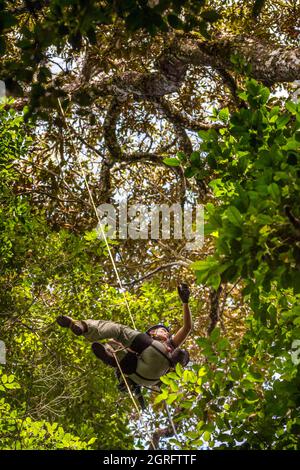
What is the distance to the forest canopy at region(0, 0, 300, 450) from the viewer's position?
124 inches

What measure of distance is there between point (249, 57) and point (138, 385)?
352cm

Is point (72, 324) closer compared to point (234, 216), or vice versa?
point (234, 216)

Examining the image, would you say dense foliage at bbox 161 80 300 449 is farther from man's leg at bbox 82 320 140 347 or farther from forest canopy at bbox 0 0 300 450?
man's leg at bbox 82 320 140 347

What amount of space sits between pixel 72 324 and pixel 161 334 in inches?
38.9

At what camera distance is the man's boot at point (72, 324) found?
20.5 feet

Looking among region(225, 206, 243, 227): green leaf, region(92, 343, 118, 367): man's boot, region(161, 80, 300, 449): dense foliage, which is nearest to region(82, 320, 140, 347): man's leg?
region(92, 343, 118, 367): man's boot

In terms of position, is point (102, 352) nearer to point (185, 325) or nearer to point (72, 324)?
point (72, 324)

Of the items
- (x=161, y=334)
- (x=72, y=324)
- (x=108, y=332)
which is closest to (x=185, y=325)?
(x=161, y=334)

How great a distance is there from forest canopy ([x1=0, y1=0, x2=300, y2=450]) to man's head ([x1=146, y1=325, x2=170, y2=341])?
1.69 ft

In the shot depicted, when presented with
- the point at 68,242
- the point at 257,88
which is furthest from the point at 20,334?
the point at 257,88

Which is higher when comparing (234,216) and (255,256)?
(234,216)

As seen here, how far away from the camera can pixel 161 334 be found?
268 inches

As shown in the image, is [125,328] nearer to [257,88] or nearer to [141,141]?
[257,88]

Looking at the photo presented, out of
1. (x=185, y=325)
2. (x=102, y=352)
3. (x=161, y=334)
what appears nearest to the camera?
(x=102, y=352)
